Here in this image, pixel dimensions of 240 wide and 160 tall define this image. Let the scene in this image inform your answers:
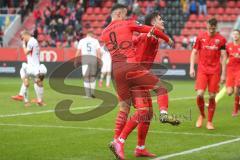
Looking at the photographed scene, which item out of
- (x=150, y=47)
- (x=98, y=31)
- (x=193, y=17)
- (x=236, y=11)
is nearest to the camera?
(x=150, y=47)

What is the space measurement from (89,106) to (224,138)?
279 inches

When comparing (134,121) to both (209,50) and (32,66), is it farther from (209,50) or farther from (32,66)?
(32,66)

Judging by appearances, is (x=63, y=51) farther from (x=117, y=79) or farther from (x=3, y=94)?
(x=117, y=79)

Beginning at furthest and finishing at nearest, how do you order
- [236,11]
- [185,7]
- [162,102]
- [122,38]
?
[185,7]
[236,11]
[162,102]
[122,38]

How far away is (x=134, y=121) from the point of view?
10.4m

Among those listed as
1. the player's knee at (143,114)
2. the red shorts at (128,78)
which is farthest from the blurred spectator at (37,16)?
the player's knee at (143,114)

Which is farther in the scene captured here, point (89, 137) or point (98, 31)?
point (98, 31)

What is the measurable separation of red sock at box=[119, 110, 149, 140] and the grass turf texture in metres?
0.41

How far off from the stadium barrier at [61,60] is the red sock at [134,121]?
73.3 feet

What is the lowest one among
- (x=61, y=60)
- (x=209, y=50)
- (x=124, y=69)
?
A: (x=61, y=60)

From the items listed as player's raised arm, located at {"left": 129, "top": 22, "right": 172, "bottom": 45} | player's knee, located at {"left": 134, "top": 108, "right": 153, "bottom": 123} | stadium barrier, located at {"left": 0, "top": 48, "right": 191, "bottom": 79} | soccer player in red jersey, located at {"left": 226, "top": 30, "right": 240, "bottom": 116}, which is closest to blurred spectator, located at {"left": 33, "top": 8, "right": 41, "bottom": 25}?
stadium barrier, located at {"left": 0, "top": 48, "right": 191, "bottom": 79}

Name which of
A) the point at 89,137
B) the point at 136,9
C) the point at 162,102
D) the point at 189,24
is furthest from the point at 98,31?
the point at 162,102

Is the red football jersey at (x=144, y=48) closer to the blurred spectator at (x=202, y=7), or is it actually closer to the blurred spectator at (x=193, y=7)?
the blurred spectator at (x=202, y=7)

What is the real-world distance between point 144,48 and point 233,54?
732cm
